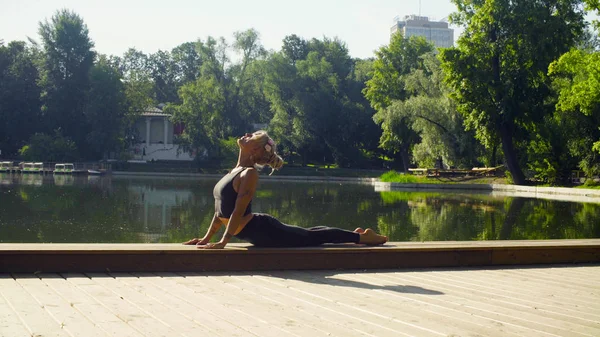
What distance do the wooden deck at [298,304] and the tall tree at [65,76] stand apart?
61.1m

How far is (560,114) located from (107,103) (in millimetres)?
39645

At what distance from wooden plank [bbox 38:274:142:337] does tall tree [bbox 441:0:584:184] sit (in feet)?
116

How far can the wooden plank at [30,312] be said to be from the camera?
3.88 metres

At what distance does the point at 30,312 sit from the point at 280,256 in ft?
8.83

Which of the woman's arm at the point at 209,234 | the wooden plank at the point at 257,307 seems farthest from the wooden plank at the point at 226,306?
the woman's arm at the point at 209,234

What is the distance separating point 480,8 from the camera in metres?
39.6

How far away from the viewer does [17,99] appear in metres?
65.2

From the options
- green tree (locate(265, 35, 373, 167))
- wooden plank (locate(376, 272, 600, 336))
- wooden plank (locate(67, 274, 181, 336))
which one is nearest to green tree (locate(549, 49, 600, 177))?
green tree (locate(265, 35, 373, 167))

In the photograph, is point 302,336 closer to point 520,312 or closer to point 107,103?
point 520,312

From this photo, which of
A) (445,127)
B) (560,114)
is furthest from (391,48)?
(560,114)

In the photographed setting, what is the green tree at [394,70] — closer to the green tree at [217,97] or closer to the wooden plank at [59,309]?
the green tree at [217,97]

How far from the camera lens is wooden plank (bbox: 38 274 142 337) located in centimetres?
397

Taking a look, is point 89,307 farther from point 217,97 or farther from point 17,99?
point 17,99

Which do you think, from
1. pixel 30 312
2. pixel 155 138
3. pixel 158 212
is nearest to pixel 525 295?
pixel 30 312
